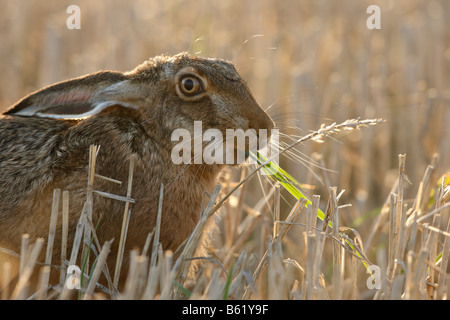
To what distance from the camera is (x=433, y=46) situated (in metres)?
6.42

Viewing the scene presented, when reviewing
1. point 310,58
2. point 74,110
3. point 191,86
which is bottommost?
point 74,110

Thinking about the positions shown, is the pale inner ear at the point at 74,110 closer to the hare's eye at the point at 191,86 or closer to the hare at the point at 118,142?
the hare at the point at 118,142

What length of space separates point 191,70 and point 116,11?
173 inches

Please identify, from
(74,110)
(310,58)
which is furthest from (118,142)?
(310,58)

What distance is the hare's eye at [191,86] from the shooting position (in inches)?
143

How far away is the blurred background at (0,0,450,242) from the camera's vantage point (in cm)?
571

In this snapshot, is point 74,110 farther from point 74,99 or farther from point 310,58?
point 310,58

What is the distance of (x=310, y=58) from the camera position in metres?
6.38

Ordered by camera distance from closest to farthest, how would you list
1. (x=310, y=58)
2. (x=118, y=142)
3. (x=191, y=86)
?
(x=118, y=142)
(x=191, y=86)
(x=310, y=58)

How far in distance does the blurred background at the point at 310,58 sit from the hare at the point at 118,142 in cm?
132

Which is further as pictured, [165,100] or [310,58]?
[310,58]

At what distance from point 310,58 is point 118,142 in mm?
3375

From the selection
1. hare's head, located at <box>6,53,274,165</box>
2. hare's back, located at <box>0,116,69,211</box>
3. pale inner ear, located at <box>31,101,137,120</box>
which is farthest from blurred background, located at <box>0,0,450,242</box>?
hare's back, located at <box>0,116,69,211</box>
